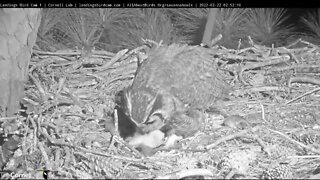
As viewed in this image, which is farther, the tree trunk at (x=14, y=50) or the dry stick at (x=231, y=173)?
the tree trunk at (x=14, y=50)

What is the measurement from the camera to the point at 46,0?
3.65 m

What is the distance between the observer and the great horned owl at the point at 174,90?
2992 millimetres

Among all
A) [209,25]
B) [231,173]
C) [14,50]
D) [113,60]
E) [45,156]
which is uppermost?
[209,25]

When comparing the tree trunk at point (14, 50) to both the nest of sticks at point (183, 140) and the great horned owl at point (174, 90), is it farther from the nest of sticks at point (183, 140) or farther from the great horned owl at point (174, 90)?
the great horned owl at point (174, 90)

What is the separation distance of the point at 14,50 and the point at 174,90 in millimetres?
1302

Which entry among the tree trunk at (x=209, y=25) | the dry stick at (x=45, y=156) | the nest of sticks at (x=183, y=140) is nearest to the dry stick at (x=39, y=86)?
the nest of sticks at (x=183, y=140)

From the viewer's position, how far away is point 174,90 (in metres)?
3.29

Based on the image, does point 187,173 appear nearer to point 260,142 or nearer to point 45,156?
point 260,142

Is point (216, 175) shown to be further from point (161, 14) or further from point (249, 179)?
point (161, 14)

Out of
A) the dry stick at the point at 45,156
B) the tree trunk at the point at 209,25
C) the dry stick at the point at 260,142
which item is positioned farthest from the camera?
the tree trunk at the point at 209,25

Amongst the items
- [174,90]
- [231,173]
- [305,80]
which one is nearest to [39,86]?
[174,90]

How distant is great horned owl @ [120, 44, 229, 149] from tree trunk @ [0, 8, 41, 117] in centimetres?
89

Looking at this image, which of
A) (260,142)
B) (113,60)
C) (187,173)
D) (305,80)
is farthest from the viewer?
(113,60)

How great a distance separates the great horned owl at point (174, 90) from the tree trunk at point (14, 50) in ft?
2.92
